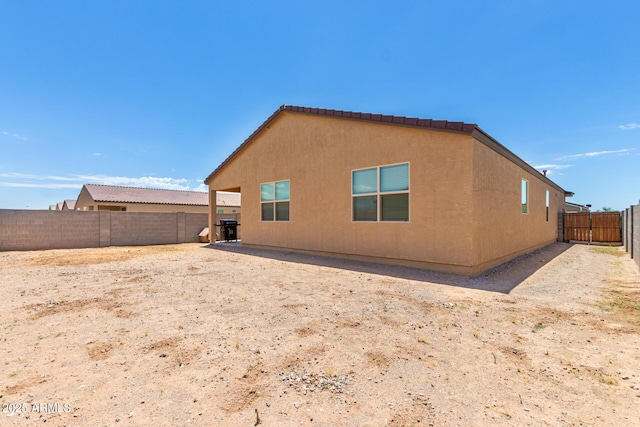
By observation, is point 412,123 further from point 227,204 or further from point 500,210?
point 227,204

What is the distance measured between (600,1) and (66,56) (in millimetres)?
17144

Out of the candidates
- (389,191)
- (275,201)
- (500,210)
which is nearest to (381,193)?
(389,191)

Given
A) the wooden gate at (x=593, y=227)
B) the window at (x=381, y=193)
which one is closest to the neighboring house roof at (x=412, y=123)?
the window at (x=381, y=193)

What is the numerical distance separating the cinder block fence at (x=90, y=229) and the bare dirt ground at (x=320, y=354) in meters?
9.69

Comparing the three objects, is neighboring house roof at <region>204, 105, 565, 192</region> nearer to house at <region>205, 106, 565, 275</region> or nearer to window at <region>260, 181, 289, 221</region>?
house at <region>205, 106, 565, 275</region>

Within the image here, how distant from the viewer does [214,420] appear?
187cm

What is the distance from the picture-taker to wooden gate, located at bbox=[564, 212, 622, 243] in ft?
48.0

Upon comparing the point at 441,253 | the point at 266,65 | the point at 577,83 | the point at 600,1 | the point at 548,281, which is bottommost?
the point at 548,281

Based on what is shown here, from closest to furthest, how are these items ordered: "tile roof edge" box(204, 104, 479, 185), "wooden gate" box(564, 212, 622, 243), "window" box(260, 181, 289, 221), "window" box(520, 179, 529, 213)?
1. "tile roof edge" box(204, 104, 479, 185)
2. "window" box(520, 179, 529, 213)
3. "window" box(260, 181, 289, 221)
4. "wooden gate" box(564, 212, 622, 243)

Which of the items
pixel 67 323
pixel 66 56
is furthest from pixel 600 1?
pixel 66 56

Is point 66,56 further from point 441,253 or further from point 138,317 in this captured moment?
point 441,253

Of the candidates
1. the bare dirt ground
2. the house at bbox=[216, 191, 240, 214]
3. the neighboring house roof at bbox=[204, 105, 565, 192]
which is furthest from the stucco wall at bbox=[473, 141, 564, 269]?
the house at bbox=[216, 191, 240, 214]

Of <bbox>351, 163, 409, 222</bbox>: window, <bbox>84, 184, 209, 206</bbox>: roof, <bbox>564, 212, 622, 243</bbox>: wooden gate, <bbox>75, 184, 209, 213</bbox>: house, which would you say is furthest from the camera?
<bbox>84, 184, 209, 206</bbox>: roof

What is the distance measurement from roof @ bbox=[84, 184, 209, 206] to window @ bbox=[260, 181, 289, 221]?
19.0 metres
